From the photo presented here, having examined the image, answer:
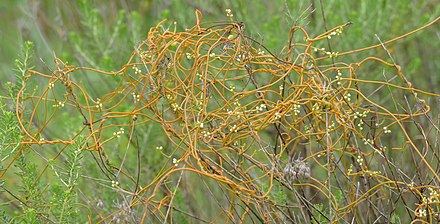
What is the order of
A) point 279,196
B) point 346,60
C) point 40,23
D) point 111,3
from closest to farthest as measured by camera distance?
point 279,196 → point 346,60 → point 111,3 → point 40,23

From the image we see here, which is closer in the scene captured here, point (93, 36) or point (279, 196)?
point (279, 196)

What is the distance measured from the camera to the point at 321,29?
4.07 m

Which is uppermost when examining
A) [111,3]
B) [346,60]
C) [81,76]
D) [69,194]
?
[111,3]

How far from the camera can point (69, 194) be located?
235 cm

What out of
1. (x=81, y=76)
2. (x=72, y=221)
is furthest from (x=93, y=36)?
(x=72, y=221)

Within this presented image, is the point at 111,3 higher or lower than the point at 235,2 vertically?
higher

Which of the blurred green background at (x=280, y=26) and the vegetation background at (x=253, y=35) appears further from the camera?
the blurred green background at (x=280, y=26)

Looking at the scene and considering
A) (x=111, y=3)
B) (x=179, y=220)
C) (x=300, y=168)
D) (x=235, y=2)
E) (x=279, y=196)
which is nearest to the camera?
(x=300, y=168)

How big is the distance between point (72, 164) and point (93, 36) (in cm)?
180

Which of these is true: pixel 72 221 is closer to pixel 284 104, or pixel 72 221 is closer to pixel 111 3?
pixel 284 104

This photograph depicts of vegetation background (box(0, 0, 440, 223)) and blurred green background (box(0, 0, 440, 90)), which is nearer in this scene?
vegetation background (box(0, 0, 440, 223))

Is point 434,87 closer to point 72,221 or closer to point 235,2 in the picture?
point 235,2

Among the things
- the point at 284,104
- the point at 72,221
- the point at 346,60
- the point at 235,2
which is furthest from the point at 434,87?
the point at 72,221

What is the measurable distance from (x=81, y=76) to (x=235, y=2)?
101 cm
